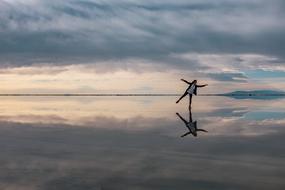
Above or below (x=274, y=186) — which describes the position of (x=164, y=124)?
above

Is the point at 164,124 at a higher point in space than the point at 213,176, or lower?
higher

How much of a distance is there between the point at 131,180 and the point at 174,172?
1660 millimetres

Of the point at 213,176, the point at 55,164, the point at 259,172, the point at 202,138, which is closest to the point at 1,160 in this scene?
the point at 55,164

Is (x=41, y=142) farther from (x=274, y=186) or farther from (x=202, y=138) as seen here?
(x=274, y=186)

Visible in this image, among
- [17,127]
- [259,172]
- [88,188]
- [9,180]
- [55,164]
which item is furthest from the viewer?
→ [17,127]

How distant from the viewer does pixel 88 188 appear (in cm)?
1169

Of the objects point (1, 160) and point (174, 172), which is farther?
point (1, 160)

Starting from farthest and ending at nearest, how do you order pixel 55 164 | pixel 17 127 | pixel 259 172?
pixel 17 127 < pixel 55 164 < pixel 259 172

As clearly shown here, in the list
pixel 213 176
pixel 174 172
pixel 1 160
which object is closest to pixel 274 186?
pixel 213 176

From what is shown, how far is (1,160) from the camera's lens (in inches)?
627

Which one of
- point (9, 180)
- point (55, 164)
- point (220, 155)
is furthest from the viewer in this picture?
point (220, 155)

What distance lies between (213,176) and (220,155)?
384 centimetres

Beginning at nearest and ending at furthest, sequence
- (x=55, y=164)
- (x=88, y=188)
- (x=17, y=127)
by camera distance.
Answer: (x=88, y=188)
(x=55, y=164)
(x=17, y=127)

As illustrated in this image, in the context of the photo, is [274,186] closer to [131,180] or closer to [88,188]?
[131,180]
